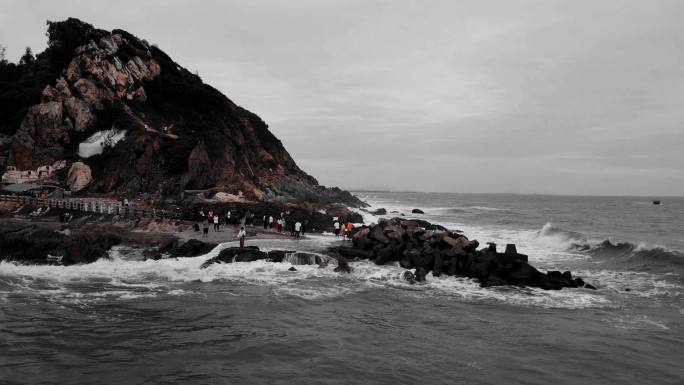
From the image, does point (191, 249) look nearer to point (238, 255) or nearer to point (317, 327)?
point (238, 255)

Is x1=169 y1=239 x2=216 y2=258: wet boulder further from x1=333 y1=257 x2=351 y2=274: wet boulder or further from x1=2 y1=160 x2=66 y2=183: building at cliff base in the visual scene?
x1=2 y1=160 x2=66 y2=183: building at cliff base

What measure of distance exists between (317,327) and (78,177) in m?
42.6

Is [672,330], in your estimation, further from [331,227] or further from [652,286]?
[331,227]

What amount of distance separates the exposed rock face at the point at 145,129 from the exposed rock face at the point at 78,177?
0.95 meters

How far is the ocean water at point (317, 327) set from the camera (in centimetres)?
1148

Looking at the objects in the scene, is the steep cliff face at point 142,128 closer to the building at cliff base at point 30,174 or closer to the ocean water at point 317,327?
the building at cliff base at point 30,174

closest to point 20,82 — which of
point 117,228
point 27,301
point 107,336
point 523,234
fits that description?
point 117,228

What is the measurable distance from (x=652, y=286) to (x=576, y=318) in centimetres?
938

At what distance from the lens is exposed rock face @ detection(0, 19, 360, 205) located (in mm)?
49031

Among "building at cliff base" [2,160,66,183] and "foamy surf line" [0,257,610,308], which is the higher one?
"building at cliff base" [2,160,66,183]

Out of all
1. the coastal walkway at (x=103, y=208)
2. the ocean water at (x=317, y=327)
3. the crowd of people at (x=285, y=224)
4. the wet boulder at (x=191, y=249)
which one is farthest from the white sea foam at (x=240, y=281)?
the crowd of people at (x=285, y=224)

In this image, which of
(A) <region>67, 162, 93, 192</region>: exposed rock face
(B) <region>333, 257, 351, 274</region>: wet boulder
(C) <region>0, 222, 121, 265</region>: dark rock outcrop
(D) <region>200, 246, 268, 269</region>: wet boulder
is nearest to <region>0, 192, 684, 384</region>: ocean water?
(B) <region>333, 257, 351, 274</region>: wet boulder

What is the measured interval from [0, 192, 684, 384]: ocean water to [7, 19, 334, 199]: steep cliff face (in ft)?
83.2

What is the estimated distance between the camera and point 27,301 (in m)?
17.3
